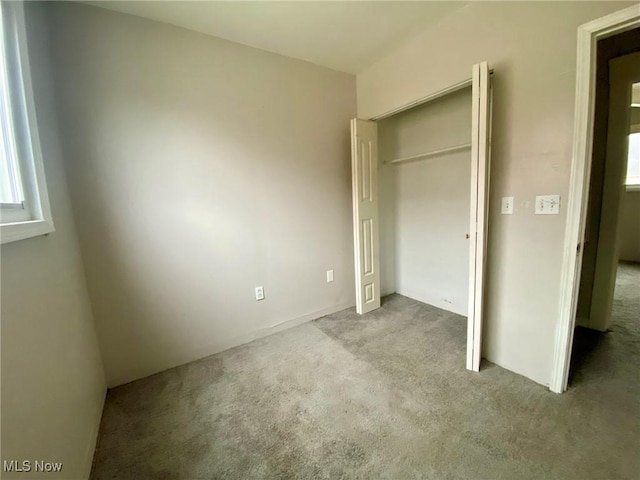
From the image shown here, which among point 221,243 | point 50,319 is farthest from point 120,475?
point 221,243

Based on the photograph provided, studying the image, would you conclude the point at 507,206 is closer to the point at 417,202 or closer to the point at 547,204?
the point at 547,204

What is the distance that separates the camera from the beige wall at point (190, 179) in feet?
5.64

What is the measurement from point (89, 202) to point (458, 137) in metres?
3.01

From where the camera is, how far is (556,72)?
148 centimetres

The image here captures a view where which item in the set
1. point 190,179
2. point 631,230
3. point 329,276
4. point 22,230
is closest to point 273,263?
point 329,276

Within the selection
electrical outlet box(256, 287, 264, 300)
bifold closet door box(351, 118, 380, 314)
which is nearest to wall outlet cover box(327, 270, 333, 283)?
bifold closet door box(351, 118, 380, 314)

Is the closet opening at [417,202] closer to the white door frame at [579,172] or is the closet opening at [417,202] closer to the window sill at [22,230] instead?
the white door frame at [579,172]

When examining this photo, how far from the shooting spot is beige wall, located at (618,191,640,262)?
445 centimetres

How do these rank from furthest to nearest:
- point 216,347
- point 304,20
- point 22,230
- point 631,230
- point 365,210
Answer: point 631,230
point 365,210
point 216,347
point 304,20
point 22,230

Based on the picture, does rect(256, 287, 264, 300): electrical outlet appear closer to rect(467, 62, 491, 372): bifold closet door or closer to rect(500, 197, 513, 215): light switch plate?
rect(467, 62, 491, 372): bifold closet door

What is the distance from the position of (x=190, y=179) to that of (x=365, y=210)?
5.31ft

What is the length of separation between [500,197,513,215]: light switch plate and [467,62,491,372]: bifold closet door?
14cm

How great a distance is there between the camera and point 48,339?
107 centimetres

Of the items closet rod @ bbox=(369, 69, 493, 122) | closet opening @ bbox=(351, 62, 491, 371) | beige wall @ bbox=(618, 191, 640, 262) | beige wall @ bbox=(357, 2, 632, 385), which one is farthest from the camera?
beige wall @ bbox=(618, 191, 640, 262)
